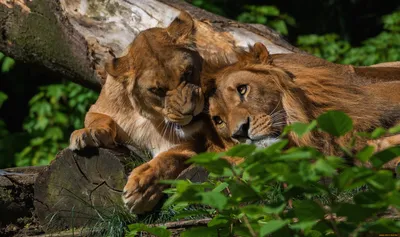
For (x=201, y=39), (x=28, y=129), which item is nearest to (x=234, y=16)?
(x=28, y=129)

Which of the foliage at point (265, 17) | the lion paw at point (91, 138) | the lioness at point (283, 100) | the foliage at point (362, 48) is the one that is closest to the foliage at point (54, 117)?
the foliage at point (265, 17)

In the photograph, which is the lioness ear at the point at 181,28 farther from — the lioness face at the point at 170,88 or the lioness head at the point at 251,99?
the lioness head at the point at 251,99

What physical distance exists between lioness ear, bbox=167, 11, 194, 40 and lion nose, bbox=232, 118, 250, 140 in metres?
0.82

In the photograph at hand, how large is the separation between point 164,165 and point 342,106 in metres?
0.98

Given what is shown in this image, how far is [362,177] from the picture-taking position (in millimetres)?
2443

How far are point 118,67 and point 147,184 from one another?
2.88 ft

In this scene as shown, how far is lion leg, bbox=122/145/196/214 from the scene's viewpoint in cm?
404

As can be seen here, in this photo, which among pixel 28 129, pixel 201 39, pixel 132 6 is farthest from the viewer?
pixel 28 129

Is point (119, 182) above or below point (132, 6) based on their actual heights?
below

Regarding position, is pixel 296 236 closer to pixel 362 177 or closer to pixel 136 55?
pixel 362 177

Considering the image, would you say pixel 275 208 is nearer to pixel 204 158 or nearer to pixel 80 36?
pixel 204 158

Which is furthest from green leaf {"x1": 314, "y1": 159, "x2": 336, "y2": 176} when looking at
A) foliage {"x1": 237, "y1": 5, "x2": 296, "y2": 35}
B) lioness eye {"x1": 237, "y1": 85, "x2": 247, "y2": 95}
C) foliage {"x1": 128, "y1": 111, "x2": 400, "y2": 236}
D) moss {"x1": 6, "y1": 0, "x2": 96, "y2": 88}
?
foliage {"x1": 237, "y1": 5, "x2": 296, "y2": 35}

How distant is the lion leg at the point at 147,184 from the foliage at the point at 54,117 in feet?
16.2

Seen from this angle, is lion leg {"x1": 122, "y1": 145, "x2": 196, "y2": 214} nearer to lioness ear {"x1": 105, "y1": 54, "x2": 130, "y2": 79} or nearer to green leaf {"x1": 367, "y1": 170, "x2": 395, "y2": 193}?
lioness ear {"x1": 105, "y1": 54, "x2": 130, "y2": 79}
